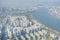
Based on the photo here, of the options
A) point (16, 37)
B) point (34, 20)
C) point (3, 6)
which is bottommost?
point (16, 37)

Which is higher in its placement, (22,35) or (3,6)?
(3,6)

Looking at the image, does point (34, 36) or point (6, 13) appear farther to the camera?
point (6, 13)

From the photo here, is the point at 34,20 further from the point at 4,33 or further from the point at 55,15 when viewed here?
the point at 4,33

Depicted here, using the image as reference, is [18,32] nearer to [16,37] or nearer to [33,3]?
[16,37]

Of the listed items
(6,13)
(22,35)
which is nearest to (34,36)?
(22,35)
